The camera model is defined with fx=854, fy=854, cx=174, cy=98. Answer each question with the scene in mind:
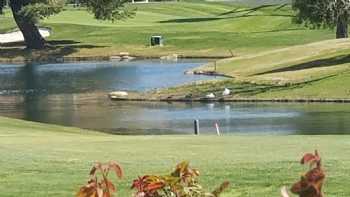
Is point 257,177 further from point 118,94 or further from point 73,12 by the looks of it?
point 73,12

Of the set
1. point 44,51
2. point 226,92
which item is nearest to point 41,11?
point 44,51

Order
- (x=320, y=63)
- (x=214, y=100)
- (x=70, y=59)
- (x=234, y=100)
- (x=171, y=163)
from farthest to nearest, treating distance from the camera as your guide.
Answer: (x=70, y=59)
(x=320, y=63)
(x=214, y=100)
(x=234, y=100)
(x=171, y=163)

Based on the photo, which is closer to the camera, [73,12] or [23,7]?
[23,7]

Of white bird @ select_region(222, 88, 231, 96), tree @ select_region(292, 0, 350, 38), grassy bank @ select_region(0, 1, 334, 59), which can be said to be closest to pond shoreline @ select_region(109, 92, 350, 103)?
white bird @ select_region(222, 88, 231, 96)

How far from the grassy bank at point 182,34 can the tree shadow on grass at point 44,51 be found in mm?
86

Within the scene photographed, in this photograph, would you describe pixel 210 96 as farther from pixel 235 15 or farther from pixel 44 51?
pixel 235 15

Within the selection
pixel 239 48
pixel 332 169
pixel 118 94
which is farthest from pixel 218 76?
pixel 332 169

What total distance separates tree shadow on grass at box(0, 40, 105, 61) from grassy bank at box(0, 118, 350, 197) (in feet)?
192

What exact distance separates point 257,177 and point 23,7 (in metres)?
64.6

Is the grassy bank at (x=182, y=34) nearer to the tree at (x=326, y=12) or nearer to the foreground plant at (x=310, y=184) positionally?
the tree at (x=326, y=12)

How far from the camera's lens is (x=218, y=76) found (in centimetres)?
5134

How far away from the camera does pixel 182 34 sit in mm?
80812

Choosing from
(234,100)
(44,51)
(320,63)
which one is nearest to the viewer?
(234,100)

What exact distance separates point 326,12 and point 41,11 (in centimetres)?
3121
